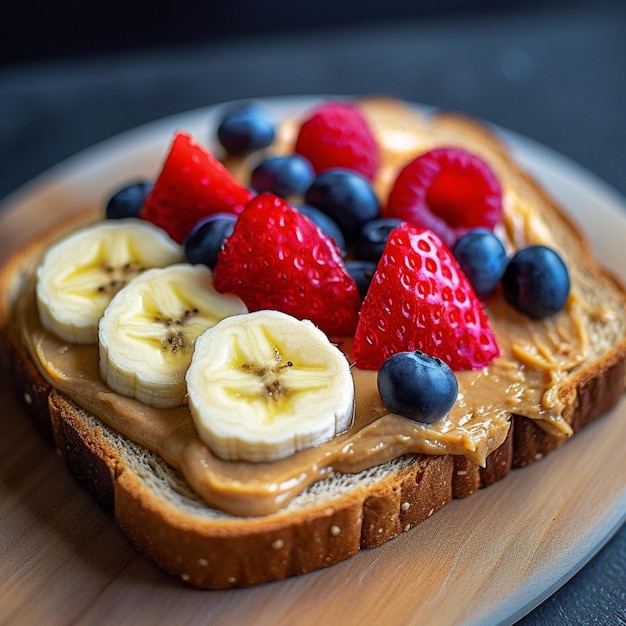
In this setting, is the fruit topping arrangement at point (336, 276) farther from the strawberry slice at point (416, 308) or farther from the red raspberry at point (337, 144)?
the red raspberry at point (337, 144)

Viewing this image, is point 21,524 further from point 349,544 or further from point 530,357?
point 530,357

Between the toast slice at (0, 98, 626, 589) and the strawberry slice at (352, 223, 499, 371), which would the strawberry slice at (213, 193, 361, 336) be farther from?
the toast slice at (0, 98, 626, 589)

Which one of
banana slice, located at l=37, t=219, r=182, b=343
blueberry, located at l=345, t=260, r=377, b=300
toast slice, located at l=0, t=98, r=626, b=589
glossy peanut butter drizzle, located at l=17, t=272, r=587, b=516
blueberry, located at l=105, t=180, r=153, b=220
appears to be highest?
blueberry, located at l=345, t=260, r=377, b=300

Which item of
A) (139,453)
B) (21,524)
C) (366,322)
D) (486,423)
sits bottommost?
(21,524)

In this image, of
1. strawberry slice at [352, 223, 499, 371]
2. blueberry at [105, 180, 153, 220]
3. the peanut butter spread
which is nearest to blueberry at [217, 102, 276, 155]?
blueberry at [105, 180, 153, 220]

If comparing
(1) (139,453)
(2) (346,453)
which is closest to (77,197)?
(1) (139,453)

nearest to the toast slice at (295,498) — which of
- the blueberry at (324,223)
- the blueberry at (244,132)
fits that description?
the blueberry at (324,223)

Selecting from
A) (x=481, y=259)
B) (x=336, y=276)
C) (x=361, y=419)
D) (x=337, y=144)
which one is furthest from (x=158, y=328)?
(x=337, y=144)
